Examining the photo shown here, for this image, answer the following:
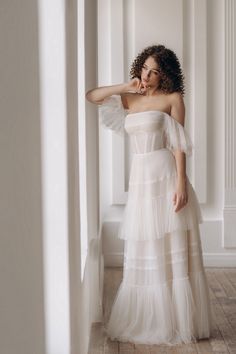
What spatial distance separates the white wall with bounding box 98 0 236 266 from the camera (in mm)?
6180

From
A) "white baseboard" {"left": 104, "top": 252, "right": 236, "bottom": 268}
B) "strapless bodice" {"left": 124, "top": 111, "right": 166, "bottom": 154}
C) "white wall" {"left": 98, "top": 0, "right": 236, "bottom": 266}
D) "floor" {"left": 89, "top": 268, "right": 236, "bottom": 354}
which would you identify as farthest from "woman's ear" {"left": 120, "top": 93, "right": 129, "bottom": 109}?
"white baseboard" {"left": 104, "top": 252, "right": 236, "bottom": 268}

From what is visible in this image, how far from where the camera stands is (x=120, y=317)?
419cm

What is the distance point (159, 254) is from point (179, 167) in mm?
532

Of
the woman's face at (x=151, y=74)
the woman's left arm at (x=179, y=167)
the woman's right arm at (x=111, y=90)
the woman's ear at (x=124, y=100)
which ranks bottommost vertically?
the woman's left arm at (x=179, y=167)

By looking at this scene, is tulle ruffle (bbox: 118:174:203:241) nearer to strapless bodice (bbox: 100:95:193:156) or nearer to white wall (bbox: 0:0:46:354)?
strapless bodice (bbox: 100:95:193:156)

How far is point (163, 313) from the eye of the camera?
4.07 meters

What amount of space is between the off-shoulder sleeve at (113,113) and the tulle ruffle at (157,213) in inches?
16.7

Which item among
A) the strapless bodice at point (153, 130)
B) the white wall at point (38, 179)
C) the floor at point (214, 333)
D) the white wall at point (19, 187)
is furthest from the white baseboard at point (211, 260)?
the white wall at point (19, 187)

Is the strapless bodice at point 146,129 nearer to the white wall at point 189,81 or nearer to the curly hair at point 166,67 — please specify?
the curly hair at point 166,67

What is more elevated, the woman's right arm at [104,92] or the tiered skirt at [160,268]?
the woman's right arm at [104,92]

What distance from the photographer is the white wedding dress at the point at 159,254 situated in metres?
4.11

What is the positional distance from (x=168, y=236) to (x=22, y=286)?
9.25ft

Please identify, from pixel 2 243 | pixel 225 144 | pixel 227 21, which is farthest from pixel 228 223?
pixel 2 243

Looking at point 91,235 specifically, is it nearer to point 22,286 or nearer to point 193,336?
point 193,336
